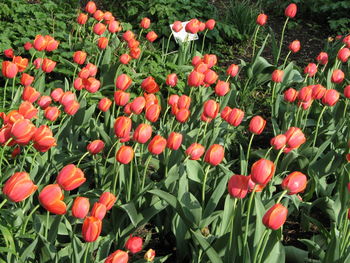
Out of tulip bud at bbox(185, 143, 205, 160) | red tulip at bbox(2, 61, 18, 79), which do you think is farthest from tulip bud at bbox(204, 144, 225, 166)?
red tulip at bbox(2, 61, 18, 79)

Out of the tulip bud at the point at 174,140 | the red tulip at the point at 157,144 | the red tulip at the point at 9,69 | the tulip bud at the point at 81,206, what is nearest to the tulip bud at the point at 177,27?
the red tulip at the point at 9,69

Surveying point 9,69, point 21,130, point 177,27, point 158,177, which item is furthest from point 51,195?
point 177,27

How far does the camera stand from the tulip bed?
1.78 metres

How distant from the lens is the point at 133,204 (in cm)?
213

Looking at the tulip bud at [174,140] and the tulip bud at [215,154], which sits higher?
the tulip bud at [215,154]

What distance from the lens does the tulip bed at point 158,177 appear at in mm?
1779

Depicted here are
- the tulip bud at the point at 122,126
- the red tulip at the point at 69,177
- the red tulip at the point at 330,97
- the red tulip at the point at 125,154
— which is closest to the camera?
the red tulip at the point at 69,177

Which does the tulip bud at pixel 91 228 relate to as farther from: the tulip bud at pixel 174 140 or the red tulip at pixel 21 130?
the tulip bud at pixel 174 140

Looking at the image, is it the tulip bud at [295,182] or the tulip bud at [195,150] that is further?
the tulip bud at [195,150]

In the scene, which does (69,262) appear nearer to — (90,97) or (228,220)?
(228,220)

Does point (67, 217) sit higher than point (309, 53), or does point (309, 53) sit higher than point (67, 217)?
point (67, 217)

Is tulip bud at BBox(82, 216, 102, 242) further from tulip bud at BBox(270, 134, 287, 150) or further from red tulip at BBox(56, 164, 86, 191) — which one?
tulip bud at BBox(270, 134, 287, 150)

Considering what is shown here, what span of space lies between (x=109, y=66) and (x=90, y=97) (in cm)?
37

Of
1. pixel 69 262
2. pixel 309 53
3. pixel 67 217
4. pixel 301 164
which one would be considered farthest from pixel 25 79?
pixel 309 53
